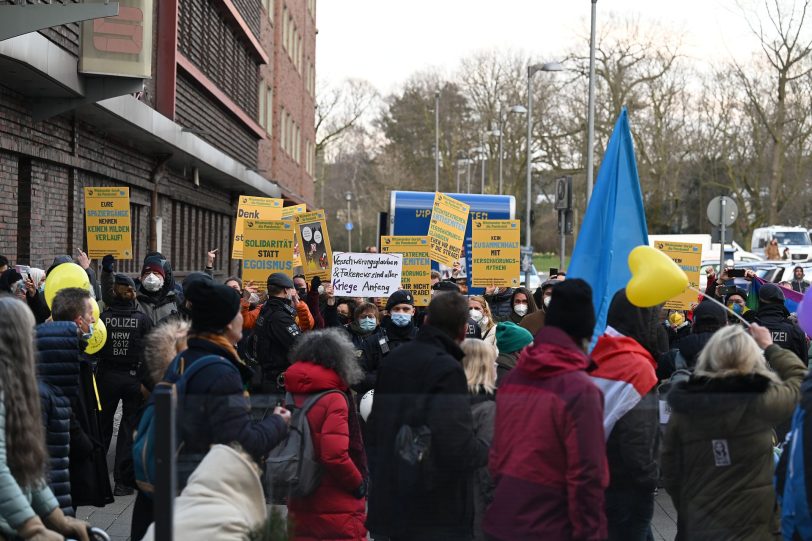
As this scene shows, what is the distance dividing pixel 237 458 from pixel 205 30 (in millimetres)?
22429

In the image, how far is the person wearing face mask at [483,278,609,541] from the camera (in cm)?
439

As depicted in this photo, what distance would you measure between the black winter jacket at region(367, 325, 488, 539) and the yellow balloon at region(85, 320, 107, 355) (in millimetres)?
4150

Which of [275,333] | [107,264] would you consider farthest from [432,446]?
[107,264]

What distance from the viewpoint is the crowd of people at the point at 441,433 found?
4422mm

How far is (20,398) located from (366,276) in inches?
331

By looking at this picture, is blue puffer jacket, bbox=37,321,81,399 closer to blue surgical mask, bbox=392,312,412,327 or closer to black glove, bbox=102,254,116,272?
blue surgical mask, bbox=392,312,412,327

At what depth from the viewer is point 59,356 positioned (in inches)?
233

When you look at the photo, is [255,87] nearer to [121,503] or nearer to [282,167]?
[282,167]

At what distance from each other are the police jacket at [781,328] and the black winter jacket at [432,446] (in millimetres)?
6115

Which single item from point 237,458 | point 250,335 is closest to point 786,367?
point 237,458

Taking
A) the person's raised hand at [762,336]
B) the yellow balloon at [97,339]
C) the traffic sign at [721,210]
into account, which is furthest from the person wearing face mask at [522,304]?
the traffic sign at [721,210]

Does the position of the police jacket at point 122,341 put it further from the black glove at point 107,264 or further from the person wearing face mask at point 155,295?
the black glove at point 107,264

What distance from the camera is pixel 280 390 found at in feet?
31.2

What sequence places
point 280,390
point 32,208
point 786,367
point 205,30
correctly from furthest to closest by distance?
1. point 205,30
2. point 32,208
3. point 280,390
4. point 786,367
